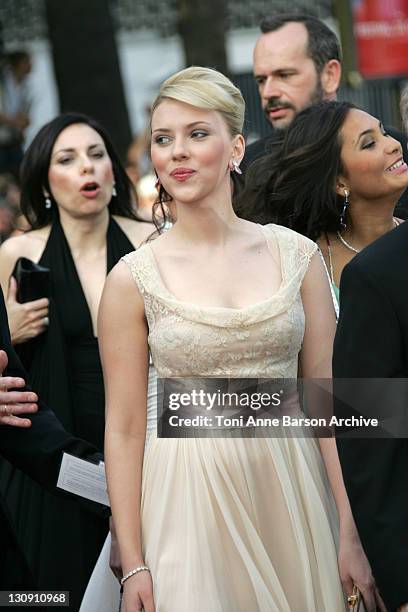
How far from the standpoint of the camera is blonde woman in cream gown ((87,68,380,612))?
3951 mm

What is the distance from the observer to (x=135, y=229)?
6.83 meters

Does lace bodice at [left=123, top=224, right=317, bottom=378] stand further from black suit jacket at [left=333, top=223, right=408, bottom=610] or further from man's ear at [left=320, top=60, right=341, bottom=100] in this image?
man's ear at [left=320, top=60, right=341, bottom=100]

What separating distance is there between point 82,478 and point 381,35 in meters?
9.59

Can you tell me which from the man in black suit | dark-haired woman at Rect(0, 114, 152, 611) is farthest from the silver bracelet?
the man in black suit

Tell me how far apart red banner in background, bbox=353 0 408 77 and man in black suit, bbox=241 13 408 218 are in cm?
615

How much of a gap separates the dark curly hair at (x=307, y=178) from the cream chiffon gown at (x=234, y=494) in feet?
3.04

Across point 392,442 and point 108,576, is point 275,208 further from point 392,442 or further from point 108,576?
point 392,442

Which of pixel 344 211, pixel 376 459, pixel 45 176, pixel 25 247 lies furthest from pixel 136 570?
pixel 45 176

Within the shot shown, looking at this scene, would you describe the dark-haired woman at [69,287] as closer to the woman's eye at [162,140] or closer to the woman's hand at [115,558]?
the woman's hand at [115,558]

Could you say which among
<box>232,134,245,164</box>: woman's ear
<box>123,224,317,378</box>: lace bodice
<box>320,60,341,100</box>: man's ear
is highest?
<box>320,60,341,100</box>: man's ear

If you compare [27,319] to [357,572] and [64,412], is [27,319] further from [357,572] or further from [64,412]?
[357,572]

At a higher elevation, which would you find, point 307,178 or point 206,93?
point 206,93

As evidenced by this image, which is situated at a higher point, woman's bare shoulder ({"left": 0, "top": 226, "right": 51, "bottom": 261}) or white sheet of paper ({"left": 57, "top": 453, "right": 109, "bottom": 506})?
woman's bare shoulder ({"left": 0, "top": 226, "right": 51, "bottom": 261})

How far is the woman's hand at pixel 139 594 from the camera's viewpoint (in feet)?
12.8
